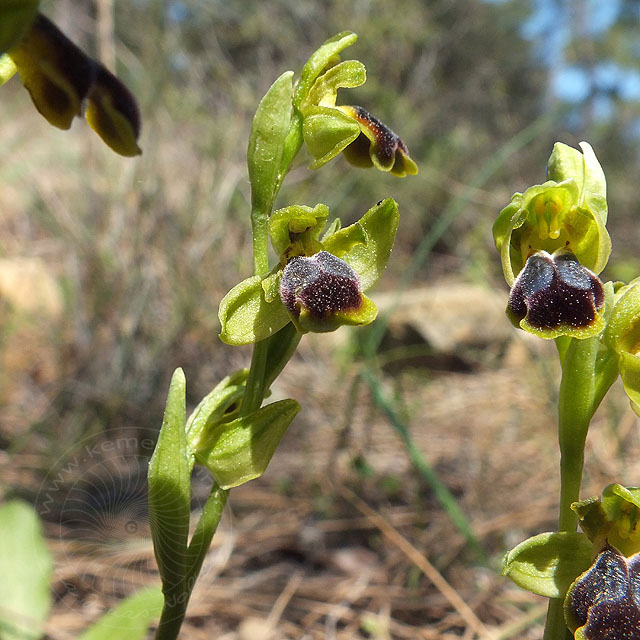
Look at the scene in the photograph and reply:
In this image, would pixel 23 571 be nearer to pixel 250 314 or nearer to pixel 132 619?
pixel 132 619

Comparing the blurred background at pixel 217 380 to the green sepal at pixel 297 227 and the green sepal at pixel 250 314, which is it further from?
the green sepal at pixel 250 314

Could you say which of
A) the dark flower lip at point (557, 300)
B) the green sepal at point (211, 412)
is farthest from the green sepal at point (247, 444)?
the dark flower lip at point (557, 300)

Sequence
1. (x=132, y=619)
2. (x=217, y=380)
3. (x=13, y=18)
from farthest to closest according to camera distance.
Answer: (x=217, y=380), (x=132, y=619), (x=13, y=18)

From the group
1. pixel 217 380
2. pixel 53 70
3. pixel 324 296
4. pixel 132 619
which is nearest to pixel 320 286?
pixel 324 296

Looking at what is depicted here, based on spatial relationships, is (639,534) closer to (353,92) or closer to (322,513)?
(322,513)

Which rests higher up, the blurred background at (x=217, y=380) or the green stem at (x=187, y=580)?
the blurred background at (x=217, y=380)

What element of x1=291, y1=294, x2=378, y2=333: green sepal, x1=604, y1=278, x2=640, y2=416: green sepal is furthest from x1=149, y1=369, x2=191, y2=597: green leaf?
x1=604, y1=278, x2=640, y2=416: green sepal
